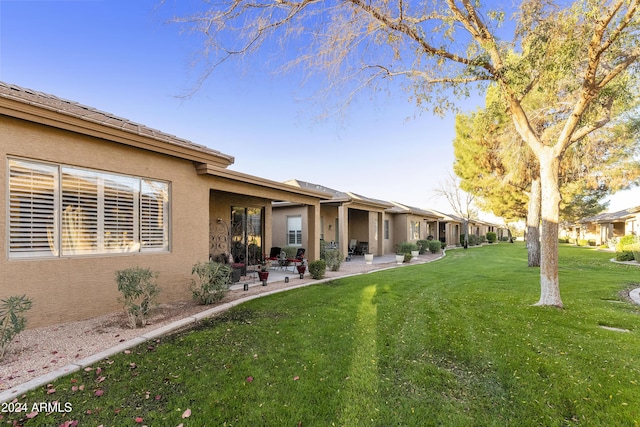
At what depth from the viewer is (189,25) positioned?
19.5ft

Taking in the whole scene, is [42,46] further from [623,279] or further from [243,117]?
[623,279]

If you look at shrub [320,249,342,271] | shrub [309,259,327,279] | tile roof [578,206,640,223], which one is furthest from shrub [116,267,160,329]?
tile roof [578,206,640,223]

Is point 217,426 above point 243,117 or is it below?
below

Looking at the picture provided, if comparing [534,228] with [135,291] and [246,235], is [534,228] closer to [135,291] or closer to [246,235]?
[246,235]

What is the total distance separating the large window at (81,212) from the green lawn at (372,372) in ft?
8.33

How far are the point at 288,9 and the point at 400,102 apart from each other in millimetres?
3680

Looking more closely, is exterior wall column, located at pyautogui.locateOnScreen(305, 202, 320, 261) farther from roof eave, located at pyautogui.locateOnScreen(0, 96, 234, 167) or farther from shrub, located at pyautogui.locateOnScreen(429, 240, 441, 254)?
shrub, located at pyautogui.locateOnScreen(429, 240, 441, 254)

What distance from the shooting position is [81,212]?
579 cm

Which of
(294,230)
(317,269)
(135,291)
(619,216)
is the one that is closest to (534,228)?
(317,269)

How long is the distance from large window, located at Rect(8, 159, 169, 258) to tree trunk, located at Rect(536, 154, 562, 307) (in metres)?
8.51

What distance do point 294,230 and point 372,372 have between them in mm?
14754

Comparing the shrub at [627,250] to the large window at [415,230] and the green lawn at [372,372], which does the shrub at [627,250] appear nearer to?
the large window at [415,230]

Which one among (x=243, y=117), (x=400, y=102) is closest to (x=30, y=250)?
(x=400, y=102)

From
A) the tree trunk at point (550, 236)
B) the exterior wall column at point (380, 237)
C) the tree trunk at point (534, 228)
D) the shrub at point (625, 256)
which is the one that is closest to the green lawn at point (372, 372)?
the tree trunk at point (550, 236)
